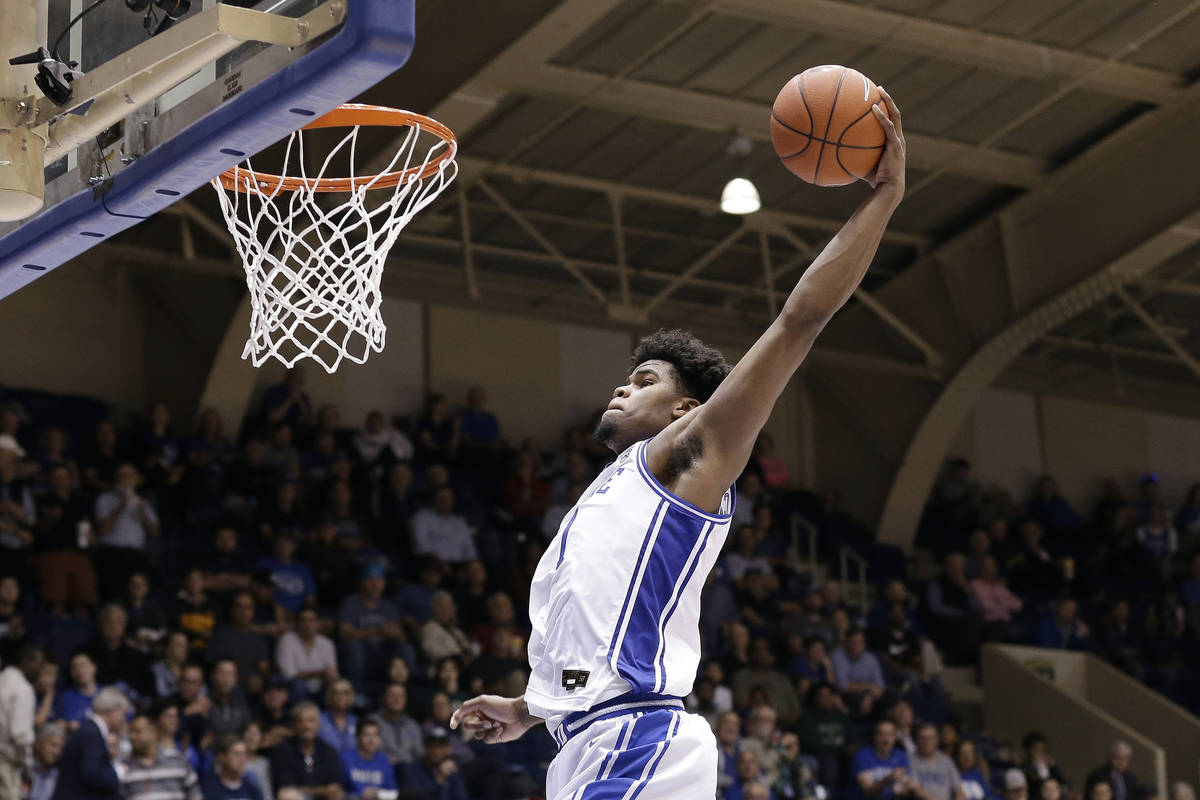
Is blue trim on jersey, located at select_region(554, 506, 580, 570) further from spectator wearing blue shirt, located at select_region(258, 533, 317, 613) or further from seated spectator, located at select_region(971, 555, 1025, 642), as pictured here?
seated spectator, located at select_region(971, 555, 1025, 642)

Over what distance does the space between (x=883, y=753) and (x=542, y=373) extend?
21.0ft

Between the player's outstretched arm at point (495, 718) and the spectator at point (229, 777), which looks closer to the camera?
the player's outstretched arm at point (495, 718)

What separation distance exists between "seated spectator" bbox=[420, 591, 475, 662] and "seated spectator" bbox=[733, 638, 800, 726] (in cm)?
218

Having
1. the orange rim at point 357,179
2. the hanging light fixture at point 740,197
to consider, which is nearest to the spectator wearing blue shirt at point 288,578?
the hanging light fixture at point 740,197

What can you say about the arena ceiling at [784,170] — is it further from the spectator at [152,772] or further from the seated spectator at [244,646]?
the spectator at [152,772]

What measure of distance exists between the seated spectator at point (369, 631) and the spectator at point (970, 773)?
4.49 metres

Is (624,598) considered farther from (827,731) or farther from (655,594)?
(827,731)

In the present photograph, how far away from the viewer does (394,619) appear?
1210 centimetres

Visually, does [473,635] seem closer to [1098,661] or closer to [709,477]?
[1098,661]

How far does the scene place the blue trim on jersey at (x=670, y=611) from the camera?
345 cm

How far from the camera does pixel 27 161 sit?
3.89 metres

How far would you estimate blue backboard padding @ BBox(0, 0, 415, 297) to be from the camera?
3.33 meters

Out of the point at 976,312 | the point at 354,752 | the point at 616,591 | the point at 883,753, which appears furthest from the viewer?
the point at 976,312

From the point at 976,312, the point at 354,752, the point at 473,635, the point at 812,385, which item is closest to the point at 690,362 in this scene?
the point at 354,752
